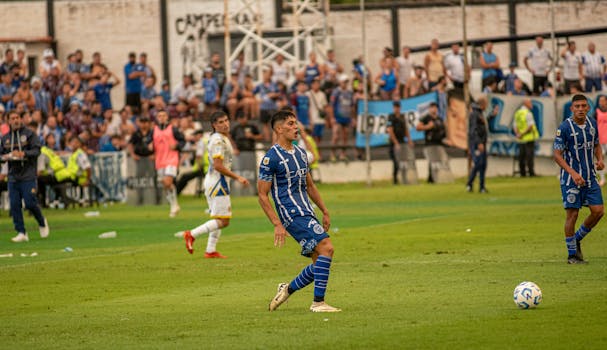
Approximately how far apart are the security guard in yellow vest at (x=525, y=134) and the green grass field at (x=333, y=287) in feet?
42.7

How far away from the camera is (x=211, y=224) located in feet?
63.0

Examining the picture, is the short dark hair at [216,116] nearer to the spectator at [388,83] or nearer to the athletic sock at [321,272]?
the athletic sock at [321,272]

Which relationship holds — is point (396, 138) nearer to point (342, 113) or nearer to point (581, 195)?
point (342, 113)

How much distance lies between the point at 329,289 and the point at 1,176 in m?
17.6

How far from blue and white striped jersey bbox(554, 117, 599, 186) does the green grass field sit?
113 cm

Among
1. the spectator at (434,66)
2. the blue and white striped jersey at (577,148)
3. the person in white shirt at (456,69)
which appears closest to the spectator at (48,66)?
the spectator at (434,66)

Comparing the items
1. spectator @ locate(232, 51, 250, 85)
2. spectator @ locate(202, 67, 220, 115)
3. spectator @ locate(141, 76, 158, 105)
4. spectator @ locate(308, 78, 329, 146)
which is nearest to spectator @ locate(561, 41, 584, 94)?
spectator @ locate(308, 78, 329, 146)

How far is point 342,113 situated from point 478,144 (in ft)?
27.6

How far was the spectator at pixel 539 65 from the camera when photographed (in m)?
40.7

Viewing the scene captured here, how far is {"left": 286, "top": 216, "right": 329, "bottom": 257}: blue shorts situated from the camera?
12.6 metres

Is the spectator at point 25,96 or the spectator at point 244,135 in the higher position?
the spectator at point 25,96

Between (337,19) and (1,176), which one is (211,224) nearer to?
(1,176)

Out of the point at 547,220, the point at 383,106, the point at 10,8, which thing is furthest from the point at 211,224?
the point at 10,8

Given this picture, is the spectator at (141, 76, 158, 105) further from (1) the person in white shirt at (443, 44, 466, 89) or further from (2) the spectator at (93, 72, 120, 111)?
(1) the person in white shirt at (443, 44, 466, 89)
